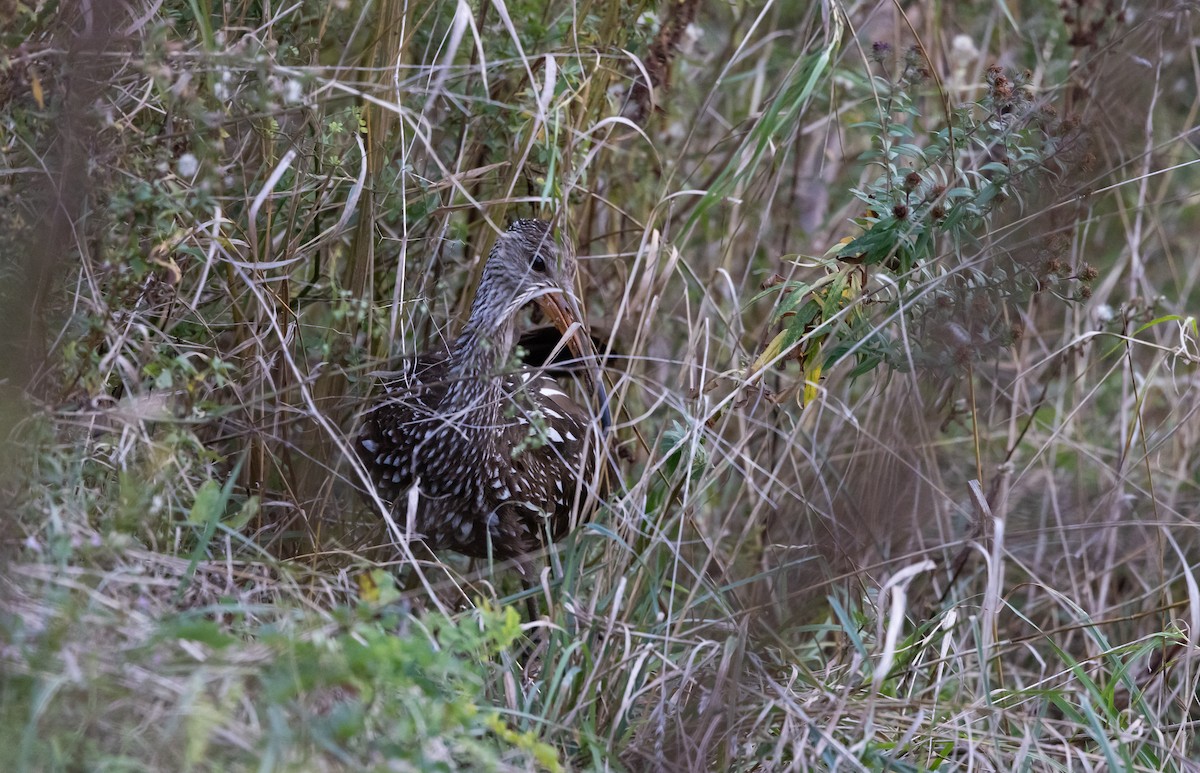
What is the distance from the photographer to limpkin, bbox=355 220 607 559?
9.88 ft

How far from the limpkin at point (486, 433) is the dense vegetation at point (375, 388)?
0.14 metres

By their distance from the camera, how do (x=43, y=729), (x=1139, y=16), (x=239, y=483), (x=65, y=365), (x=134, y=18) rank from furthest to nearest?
1. (x=1139, y=16)
2. (x=239, y=483)
3. (x=134, y=18)
4. (x=65, y=365)
5. (x=43, y=729)

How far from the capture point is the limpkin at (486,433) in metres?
3.01

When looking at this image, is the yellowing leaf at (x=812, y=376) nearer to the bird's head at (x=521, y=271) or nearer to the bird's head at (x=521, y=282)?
the bird's head at (x=521, y=282)

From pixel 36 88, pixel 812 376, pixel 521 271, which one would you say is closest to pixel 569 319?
pixel 521 271

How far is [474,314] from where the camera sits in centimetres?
309

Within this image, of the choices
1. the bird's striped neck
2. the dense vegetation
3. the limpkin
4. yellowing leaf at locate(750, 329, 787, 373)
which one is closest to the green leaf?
the dense vegetation

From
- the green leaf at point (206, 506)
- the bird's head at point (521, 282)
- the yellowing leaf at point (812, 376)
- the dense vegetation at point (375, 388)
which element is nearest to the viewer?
the dense vegetation at point (375, 388)

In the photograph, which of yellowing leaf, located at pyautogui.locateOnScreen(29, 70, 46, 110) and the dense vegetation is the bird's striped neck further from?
yellowing leaf, located at pyautogui.locateOnScreen(29, 70, 46, 110)

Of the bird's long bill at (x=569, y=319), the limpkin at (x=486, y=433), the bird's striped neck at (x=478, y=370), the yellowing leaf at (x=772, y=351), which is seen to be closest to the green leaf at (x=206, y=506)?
the limpkin at (x=486, y=433)

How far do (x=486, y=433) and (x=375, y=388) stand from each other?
1.17ft

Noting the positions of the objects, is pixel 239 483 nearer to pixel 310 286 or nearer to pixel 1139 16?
pixel 310 286

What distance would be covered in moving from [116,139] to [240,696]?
54.5 inches

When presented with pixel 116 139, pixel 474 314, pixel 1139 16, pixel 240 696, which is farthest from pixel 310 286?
pixel 1139 16
